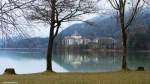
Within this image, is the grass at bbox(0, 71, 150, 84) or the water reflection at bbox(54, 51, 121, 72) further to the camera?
the water reflection at bbox(54, 51, 121, 72)

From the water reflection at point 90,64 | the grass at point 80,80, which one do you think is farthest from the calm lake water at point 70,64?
the grass at point 80,80

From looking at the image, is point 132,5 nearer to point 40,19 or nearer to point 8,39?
point 40,19

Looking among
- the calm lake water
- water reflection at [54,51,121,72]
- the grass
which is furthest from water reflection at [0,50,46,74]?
the grass

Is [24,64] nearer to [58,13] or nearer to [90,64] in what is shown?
[90,64]

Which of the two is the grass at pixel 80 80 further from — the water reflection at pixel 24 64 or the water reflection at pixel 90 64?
the water reflection at pixel 90 64

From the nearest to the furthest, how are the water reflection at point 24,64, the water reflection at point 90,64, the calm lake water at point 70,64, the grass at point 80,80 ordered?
the grass at point 80,80, the water reflection at point 24,64, the calm lake water at point 70,64, the water reflection at point 90,64

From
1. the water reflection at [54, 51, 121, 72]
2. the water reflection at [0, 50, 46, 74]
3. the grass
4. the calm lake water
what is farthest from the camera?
the water reflection at [54, 51, 121, 72]

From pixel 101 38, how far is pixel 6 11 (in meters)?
108

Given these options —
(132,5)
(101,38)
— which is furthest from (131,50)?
(132,5)

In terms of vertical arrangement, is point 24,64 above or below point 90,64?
above

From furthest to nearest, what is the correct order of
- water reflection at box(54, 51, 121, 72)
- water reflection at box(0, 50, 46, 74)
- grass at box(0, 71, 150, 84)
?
1. water reflection at box(54, 51, 121, 72)
2. water reflection at box(0, 50, 46, 74)
3. grass at box(0, 71, 150, 84)

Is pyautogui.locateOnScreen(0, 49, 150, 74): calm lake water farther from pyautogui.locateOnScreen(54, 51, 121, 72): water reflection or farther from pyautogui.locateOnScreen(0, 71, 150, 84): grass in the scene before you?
pyautogui.locateOnScreen(0, 71, 150, 84): grass

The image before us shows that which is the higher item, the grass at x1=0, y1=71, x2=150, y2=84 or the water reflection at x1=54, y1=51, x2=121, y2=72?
the grass at x1=0, y1=71, x2=150, y2=84

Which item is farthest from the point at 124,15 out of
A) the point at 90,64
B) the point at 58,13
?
the point at 90,64
